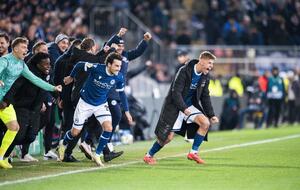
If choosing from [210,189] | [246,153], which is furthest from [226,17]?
[210,189]

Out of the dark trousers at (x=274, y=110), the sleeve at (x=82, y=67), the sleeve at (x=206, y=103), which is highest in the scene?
the sleeve at (x=82, y=67)

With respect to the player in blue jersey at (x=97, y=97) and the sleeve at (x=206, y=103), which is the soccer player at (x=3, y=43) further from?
the sleeve at (x=206, y=103)

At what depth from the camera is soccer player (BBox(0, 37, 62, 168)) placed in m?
14.6

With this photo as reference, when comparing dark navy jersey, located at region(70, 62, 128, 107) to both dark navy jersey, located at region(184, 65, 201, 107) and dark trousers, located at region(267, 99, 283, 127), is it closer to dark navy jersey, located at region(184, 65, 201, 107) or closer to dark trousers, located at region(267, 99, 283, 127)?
dark navy jersey, located at region(184, 65, 201, 107)

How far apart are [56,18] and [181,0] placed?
10.9 meters

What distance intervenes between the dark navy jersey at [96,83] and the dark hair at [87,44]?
0.87 meters

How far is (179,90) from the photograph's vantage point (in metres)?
15.2

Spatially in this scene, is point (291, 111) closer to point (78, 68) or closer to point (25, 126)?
point (78, 68)

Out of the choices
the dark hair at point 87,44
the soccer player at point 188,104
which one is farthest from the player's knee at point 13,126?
the soccer player at point 188,104

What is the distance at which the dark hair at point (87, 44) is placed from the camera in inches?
628

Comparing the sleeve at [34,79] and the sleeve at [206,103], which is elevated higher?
the sleeve at [34,79]

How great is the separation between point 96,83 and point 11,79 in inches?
52.5

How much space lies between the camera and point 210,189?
1190cm

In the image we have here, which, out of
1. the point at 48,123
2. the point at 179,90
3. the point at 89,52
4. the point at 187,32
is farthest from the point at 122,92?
the point at 187,32
